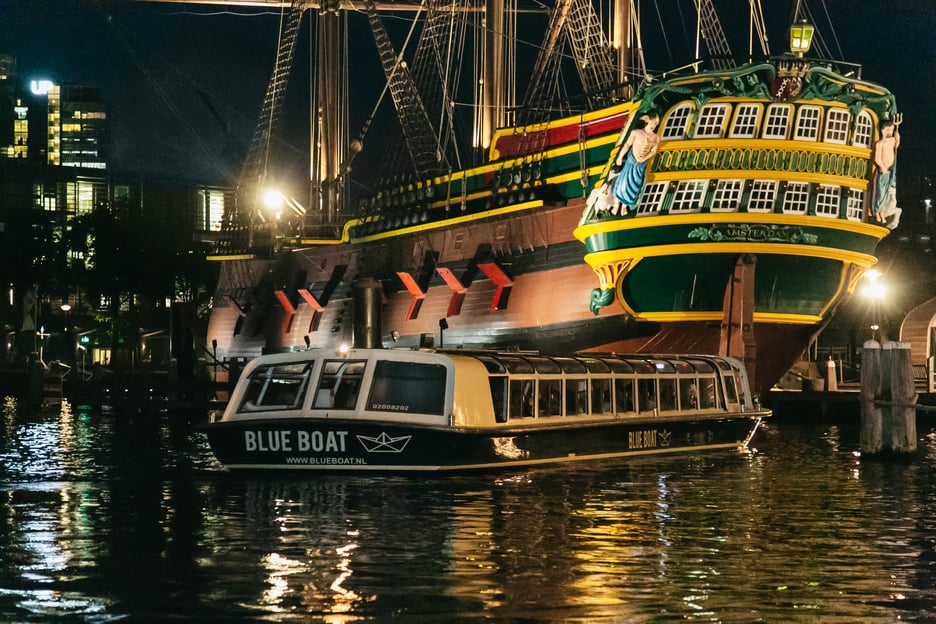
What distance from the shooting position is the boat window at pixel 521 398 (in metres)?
22.3

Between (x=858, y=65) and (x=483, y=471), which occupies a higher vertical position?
(x=858, y=65)

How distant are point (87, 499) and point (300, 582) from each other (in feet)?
25.6

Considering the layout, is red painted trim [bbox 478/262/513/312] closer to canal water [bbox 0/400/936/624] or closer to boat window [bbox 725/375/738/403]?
boat window [bbox 725/375/738/403]

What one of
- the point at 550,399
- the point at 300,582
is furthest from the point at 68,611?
the point at 550,399

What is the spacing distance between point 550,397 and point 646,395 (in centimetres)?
325

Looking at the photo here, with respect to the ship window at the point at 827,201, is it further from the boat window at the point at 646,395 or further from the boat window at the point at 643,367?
the boat window at the point at 646,395

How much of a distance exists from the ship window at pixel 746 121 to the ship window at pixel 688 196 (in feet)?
4.77

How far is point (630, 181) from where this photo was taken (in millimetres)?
37562

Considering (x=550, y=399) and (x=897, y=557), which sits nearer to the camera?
(x=897, y=557)

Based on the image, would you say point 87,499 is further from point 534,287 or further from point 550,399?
point 534,287

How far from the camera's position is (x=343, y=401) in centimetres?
2155

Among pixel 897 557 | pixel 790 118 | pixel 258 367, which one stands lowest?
pixel 897 557

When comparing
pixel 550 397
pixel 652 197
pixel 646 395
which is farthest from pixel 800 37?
pixel 550 397

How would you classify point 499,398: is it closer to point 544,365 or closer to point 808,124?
point 544,365
